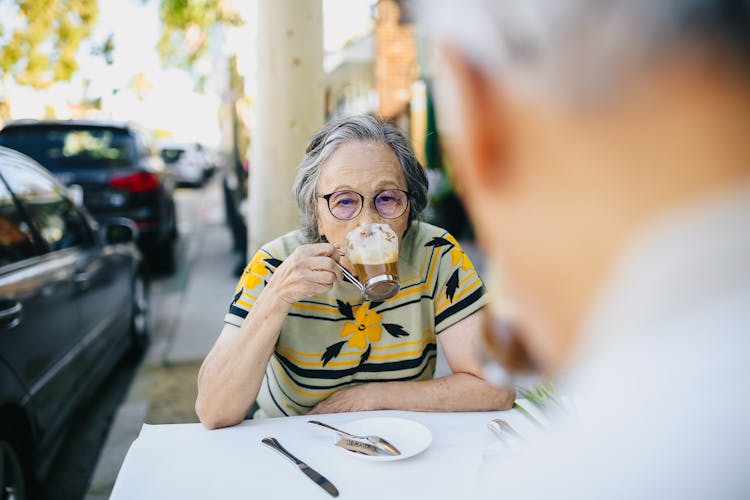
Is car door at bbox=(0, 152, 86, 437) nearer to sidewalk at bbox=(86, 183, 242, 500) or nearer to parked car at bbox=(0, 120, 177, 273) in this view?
sidewalk at bbox=(86, 183, 242, 500)

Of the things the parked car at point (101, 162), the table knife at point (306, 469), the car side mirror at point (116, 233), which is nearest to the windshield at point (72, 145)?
the parked car at point (101, 162)

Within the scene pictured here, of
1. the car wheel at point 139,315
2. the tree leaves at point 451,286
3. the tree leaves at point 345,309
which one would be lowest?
the car wheel at point 139,315

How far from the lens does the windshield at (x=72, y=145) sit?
638 centimetres

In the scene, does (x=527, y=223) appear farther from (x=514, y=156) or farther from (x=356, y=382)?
(x=356, y=382)

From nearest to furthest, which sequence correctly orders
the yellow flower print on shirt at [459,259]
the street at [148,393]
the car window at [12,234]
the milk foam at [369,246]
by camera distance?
Answer: the milk foam at [369,246] → the yellow flower print on shirt at [459,259] → the car window at [12,234] → the street at [148,393]

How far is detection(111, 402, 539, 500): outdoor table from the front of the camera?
1.28 metres

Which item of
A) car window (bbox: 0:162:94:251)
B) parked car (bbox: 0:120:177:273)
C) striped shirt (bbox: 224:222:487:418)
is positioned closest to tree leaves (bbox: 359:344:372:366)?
striped shirt (bbox: 224:222:487:418)

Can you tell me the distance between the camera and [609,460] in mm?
477

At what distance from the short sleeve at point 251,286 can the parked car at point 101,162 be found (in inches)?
217

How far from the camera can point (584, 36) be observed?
40 cm

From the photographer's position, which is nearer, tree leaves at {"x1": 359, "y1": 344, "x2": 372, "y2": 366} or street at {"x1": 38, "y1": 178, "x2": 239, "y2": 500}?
tree leaves at {"x1": 359, "y1": 344, "x2": 372, "y2": 366}

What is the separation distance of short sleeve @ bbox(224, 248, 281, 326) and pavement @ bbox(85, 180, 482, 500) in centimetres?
68

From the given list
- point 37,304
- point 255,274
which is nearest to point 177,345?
point 37,304

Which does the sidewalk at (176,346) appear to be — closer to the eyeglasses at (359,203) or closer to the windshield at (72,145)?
the windshield at (72,145)
